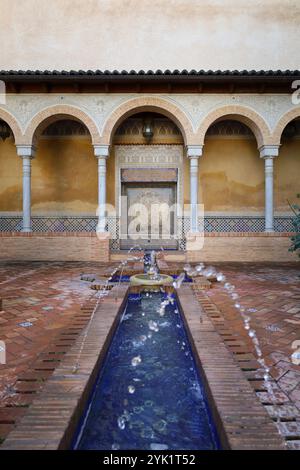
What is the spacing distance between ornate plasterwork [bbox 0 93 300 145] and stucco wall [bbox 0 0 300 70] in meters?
3.84

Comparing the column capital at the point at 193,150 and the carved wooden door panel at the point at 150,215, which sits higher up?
the column capital at the point at 193,150

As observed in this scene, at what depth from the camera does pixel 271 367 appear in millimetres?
2477

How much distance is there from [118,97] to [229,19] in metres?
6.73

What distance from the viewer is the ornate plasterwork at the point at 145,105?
883 centimetres

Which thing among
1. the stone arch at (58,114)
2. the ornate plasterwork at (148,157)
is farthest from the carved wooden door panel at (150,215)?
the stone arch at (58,114)

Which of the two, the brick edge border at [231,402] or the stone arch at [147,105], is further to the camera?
the stone arch at [147,105]

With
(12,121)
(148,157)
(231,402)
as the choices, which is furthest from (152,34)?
(231,402)

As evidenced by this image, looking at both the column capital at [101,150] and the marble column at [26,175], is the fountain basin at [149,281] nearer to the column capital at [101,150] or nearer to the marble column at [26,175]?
the column capital at [101,150]

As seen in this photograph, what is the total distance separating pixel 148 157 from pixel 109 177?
1.61m

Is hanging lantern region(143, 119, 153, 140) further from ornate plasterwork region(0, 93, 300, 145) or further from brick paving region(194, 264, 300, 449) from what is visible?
brick paving region(194, 264, 300, 449)

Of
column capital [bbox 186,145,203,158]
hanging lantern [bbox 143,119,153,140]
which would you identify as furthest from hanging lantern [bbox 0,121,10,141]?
column capital [bbox 186,145,203,158]

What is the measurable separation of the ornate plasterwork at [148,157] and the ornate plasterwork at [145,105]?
2307 millimetres
